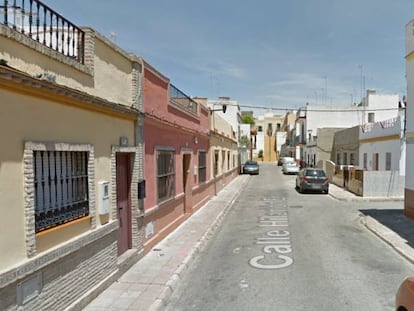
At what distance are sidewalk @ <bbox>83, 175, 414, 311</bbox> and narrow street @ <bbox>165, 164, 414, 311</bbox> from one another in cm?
23

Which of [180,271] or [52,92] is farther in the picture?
[180,271]

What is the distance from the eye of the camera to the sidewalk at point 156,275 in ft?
17.3

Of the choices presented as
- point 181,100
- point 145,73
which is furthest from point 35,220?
point 181,100

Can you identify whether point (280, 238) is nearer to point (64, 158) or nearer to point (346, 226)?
point (346, 226)

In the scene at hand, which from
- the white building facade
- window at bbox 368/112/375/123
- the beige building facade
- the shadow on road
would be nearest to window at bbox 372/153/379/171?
the shadow on road

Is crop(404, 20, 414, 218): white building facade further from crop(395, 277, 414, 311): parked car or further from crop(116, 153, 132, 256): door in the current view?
crop(116, 153, 132, 256): door

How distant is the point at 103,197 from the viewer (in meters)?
5.74

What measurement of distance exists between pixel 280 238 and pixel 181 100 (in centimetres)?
601

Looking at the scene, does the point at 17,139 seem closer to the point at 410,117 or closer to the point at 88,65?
the point at 88,65

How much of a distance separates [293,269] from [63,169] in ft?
16.1

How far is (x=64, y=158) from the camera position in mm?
4816

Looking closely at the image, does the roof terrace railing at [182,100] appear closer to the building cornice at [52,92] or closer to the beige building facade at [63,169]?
the beige building facade at [63,169]

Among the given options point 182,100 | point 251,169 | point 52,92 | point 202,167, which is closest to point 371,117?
point 251,169

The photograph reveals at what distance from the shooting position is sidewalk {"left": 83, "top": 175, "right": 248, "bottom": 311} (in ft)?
17.3
